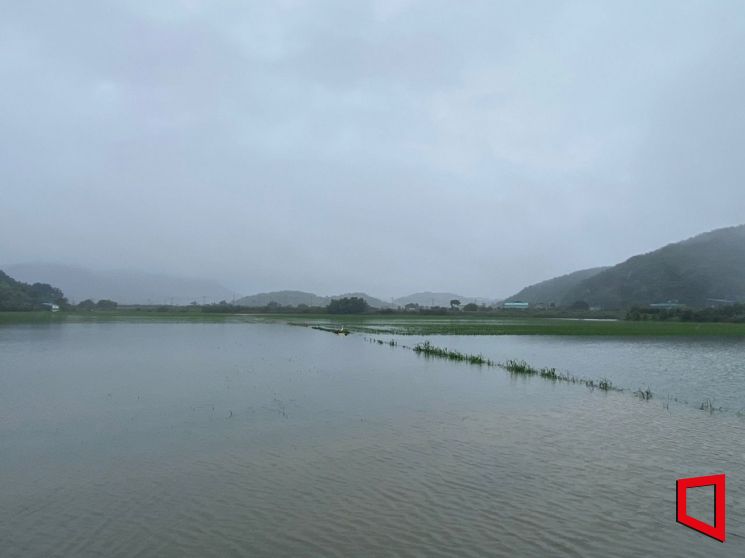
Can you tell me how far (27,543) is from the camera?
19.9 ft

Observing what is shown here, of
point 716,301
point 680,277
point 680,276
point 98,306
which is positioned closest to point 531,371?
point 716,301

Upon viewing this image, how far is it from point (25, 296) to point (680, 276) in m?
153

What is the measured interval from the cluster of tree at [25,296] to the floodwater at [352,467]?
94032 mm

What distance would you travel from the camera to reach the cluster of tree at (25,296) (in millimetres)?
95875

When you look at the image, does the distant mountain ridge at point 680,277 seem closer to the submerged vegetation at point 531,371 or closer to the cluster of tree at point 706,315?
the cluster of tree at point 706,315

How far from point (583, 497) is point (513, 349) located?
26.8m

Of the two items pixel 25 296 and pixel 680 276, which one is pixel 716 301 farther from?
pixel 25 296

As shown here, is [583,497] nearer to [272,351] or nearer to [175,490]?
[175,490]

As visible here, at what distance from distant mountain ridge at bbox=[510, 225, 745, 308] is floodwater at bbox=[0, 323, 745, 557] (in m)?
123

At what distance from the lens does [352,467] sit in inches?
350

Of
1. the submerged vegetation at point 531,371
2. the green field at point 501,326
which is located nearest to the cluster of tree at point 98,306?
the green field at point 501,326

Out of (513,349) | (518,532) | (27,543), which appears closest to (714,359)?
(513,349)

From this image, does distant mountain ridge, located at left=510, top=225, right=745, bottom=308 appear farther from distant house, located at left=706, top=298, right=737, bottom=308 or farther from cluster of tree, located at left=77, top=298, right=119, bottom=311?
cluster of tree, located at left=77, top=298, right=119, bottom=311

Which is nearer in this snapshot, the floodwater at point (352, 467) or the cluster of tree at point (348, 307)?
the floodwater at point (352, 467)
